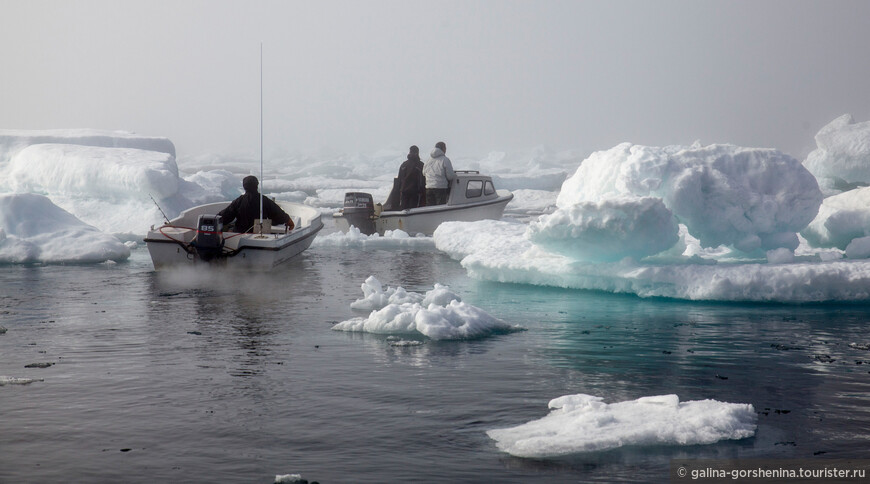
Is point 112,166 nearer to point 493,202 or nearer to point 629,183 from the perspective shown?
point 493,202

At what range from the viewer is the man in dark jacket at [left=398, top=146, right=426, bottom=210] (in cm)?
2144

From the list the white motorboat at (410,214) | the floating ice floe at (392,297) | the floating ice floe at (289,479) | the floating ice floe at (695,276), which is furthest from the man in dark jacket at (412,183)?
the floating ice floe at (289,479)

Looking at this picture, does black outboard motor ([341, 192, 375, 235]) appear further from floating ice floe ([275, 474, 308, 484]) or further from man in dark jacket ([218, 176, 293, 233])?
floating ice floe ([275, 474, 308, 484])

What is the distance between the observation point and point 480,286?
14.7 metres

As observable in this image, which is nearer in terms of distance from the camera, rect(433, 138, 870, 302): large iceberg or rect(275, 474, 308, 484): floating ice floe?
rect(275, 474, 308, 484): floating ice floe

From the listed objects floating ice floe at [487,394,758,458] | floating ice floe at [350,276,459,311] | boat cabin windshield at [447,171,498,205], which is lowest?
floating ice floe at [487,394,758,458]

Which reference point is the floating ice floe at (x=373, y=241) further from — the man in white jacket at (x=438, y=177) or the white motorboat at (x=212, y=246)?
the white motorboat at (x=212, y=246)

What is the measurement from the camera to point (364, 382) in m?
8.25

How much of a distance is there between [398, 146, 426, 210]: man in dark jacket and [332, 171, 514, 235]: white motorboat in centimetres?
26

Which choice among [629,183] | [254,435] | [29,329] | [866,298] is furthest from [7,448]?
[866,298]

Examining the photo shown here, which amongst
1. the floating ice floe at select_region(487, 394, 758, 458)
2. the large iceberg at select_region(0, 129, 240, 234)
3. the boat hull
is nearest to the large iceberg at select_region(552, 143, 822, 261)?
the floating ice floe at select_region(487, 394, 758, 458)

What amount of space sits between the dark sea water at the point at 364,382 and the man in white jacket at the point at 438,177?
28.1ft

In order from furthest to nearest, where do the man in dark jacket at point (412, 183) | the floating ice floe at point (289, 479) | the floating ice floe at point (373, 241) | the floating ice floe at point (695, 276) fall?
1. the man in dark jacket at point (412, 183)
2. the floating ice floe at point (373, 241)
3. the floating ice floe at point (695, 276)
4. the floating ice floe at point (289, 479)

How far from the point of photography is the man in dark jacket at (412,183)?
21438mm
